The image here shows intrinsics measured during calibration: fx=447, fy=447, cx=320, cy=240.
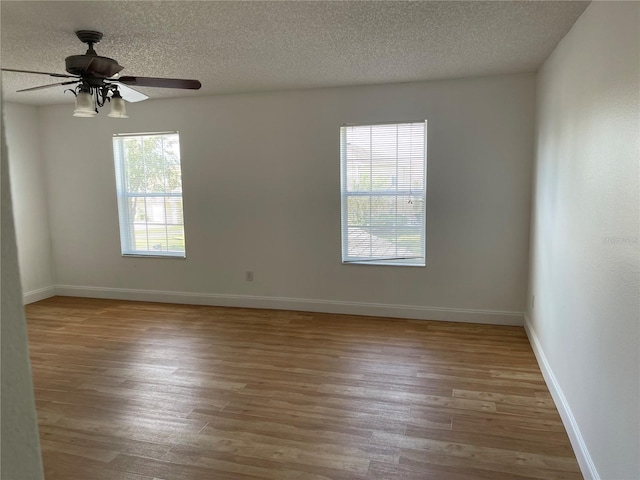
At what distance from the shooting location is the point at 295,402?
2.93 m

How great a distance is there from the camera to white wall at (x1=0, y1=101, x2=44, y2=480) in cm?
53

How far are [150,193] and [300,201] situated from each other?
1936mm

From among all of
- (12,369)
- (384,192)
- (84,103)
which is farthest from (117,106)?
(12,369)

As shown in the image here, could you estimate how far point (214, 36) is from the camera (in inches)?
114

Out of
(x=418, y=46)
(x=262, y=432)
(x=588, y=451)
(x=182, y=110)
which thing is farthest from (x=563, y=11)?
(x=182, y=110)

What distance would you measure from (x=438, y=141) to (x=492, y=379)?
2.27 metres

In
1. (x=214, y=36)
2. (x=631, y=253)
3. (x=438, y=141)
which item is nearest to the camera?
(x=631, y=253)

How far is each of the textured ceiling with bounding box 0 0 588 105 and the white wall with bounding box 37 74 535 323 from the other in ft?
1.42

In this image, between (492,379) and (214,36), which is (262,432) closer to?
(492,379)

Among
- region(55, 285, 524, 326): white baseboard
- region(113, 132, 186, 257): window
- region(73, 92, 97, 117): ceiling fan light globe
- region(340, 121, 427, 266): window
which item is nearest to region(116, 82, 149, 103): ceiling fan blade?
region(73, 92, 97, 117): ceiling fan light globe

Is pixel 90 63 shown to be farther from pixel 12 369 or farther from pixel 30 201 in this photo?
pixel 30 201

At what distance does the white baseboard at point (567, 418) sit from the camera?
212 centimetres

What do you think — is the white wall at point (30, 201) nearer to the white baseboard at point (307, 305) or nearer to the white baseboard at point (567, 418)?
the white baseboard at point (307, 305)

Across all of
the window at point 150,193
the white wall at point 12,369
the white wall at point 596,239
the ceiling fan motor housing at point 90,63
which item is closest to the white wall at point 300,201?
the window at point 150,193
